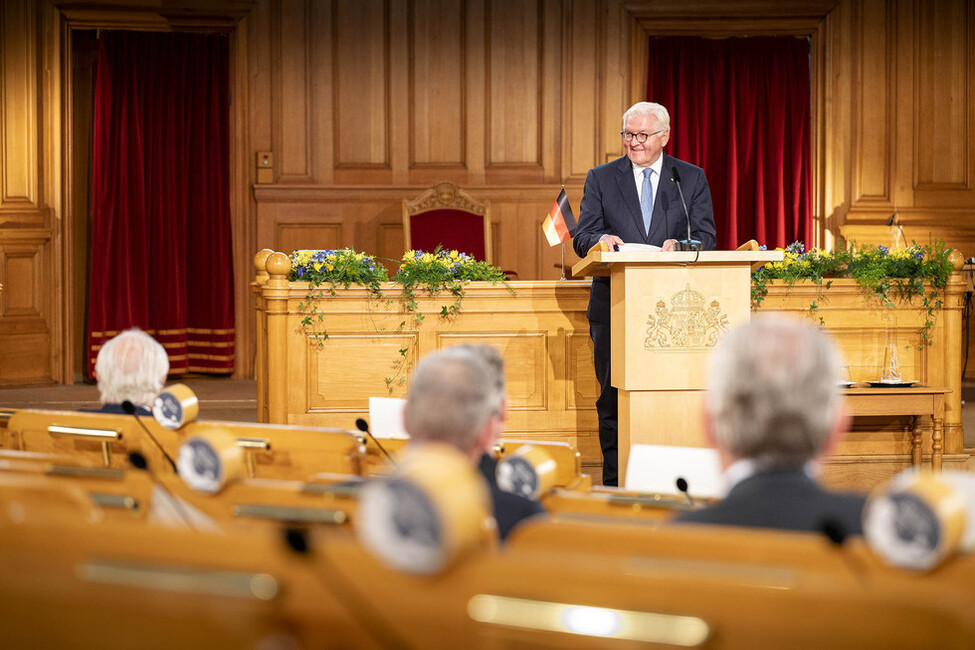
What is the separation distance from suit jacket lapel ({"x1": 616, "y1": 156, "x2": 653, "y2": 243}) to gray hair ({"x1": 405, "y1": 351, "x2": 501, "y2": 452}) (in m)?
2.73

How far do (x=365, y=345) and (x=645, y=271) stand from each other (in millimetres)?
1563

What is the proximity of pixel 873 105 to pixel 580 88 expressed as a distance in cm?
243

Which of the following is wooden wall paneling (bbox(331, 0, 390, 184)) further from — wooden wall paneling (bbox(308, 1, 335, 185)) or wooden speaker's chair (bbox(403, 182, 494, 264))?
wooden speaker's chair (bbox(403, 182, 494, 264))

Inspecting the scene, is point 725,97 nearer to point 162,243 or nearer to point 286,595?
point 162,243

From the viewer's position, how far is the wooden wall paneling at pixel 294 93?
25.9 feet

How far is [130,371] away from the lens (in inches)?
95.3

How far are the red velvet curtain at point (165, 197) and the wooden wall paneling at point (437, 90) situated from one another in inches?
60.9

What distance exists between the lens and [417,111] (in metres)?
8.02

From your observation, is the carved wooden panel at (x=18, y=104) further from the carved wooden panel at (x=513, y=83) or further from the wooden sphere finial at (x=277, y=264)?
the wooden sphere finial at (x=277, y=264)

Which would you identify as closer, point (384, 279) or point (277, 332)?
point (277, 332)

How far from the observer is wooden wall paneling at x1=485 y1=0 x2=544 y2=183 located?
801 centimetres

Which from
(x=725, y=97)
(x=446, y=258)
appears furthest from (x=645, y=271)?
(x=725, y=97)

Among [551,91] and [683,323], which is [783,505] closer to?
[683,323]

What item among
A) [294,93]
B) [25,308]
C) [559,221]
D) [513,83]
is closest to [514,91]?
[513,83]
